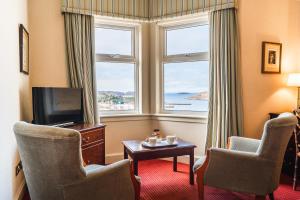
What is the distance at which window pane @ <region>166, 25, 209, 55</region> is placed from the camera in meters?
3.83

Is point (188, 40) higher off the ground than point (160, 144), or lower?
higher

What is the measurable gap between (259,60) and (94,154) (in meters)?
2.52

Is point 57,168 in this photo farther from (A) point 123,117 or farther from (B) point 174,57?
(B) point 174,57

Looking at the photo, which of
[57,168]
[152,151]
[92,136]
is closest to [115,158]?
[92,136]

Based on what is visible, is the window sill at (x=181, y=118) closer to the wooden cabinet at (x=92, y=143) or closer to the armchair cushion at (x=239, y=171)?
the wooden cabinet at (x=92, y=143)

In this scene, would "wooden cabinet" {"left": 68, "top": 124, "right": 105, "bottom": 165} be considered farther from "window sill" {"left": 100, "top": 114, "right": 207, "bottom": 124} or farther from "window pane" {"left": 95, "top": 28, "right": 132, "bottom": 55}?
"window pane" {"left": 95, "top": 28, "right": 132, "bottom": 55}

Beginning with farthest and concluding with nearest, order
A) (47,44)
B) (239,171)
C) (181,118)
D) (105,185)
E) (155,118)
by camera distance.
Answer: (155,118), (181,118), (47,44), (239,171), (105,185)

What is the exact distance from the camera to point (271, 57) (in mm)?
3619

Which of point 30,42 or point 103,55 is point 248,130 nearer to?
point 103,55

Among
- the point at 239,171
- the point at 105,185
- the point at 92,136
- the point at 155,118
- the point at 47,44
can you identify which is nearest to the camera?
the point at 105,185

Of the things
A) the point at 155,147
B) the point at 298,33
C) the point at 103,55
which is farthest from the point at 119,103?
the point at 298,33

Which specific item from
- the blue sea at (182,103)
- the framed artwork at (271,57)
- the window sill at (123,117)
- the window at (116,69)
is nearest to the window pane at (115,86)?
the window at (116,69)

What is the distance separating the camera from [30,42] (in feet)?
10.8

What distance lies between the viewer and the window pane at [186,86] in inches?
152
